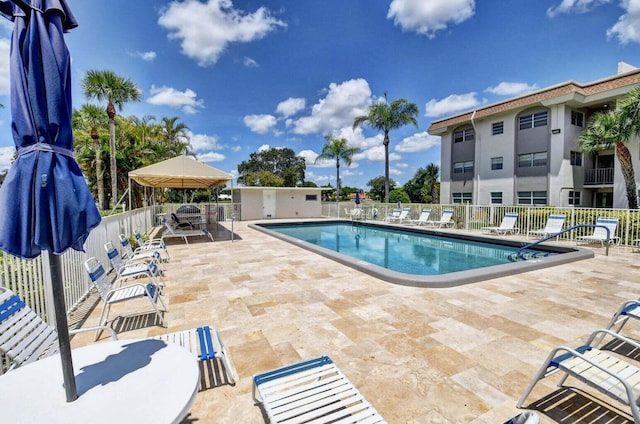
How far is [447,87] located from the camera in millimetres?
22953

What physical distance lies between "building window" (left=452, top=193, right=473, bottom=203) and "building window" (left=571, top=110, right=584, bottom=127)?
291 inches

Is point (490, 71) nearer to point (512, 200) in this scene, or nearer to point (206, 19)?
point (512, 200)

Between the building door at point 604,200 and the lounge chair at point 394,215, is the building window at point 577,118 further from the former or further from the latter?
→ the lounge chair at point 394,215

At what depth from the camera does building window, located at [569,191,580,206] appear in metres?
18.4

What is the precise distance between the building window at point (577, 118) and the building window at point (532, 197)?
15.0 ft

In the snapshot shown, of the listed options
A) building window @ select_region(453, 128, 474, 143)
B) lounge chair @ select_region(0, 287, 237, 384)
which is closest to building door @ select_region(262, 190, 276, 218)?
building window @ select_region(453, 128, 474, 143)

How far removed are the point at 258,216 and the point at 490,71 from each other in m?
18.2

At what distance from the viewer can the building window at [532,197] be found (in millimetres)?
18619

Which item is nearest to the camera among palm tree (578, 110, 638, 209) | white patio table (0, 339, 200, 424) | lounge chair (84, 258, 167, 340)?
white patio table (0, 339, 200, 424)

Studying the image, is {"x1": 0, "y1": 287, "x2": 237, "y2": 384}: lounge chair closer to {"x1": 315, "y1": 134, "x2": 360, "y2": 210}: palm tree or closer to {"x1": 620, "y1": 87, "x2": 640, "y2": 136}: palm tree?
{"x1": 620, "y1": 87, "x2": 640, "y2": 136}: palm tree

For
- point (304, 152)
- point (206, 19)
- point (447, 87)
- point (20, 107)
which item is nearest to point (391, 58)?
point (447, 87)

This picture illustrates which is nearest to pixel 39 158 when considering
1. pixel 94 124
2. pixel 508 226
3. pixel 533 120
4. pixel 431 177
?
pixel 508 226

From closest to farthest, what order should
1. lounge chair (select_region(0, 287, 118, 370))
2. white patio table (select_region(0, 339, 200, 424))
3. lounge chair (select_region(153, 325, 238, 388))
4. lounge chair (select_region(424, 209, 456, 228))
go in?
white patio table (select_region(0, 339, 200, 424))
lounge chair (select_region(0, 287, 118, 370))
lounge chair (select_region(153, 325, 238, 388))
lounge chair (select_region(424, 209, 456, 228))

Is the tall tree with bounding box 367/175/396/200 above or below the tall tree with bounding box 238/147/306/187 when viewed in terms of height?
below
